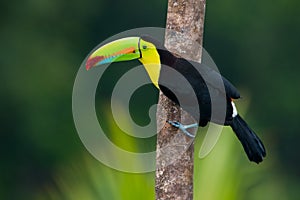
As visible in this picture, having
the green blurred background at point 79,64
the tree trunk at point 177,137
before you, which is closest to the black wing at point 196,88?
the tree trunk at point 177,137

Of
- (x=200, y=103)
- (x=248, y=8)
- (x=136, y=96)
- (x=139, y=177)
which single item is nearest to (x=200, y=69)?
(x=200, y=103)

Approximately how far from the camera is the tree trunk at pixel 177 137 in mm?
5090

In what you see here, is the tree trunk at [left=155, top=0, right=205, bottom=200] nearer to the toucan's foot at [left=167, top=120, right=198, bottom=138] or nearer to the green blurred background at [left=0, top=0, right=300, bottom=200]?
the toucan's foot at [left=167, top=120, right=198, bottom=138]

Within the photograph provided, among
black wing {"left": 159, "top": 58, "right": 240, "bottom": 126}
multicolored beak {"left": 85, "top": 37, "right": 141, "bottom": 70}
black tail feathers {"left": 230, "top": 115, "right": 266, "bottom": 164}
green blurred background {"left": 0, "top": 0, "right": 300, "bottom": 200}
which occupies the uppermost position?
multicolored beak {"left": 85, "top": 37, "right": 141, "bottom": 70}

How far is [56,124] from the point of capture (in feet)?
48.3

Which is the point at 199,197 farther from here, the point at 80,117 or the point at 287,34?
the point at 287,34

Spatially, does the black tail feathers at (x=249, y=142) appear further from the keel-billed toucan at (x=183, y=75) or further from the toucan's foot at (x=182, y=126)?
the toucan's foot at (x=182, y=126)

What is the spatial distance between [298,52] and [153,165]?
32.8 ft

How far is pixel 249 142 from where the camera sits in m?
5.12

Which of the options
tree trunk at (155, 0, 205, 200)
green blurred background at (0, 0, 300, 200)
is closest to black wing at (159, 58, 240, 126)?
tree trunk at (155, 0, 205, 200)

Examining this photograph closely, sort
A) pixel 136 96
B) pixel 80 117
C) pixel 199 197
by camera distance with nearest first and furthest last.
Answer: pixel 199 197 → pixel 80 117 → pixel 136 96

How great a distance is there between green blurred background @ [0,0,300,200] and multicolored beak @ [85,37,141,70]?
28.4 ft

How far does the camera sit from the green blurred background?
14562mm

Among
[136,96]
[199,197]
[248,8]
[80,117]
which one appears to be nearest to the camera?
[199,197]
